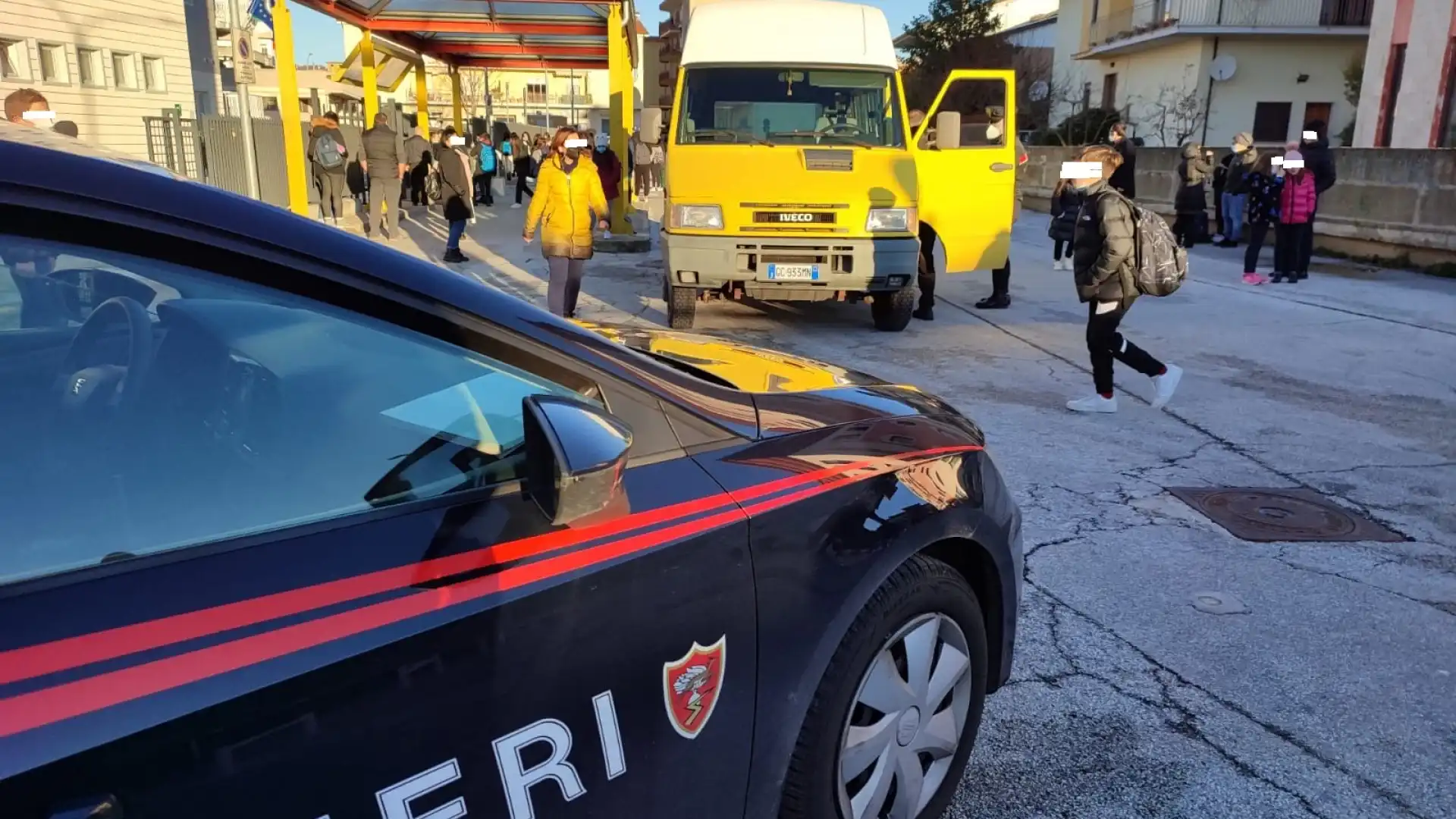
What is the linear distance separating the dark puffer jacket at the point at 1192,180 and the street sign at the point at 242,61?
12524mm

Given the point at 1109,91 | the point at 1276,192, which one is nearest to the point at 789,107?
the point at 1276,192

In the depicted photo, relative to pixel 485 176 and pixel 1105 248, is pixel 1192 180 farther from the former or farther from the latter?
pixel 485 176

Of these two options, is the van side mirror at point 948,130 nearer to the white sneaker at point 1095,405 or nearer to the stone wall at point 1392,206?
the white sneaker at point 1095,405

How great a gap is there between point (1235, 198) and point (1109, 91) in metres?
24.1

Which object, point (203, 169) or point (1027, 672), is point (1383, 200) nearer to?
point (1027, 672)

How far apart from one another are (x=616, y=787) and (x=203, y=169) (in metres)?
15.7

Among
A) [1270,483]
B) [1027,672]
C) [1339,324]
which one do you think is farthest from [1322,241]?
[1027,672]

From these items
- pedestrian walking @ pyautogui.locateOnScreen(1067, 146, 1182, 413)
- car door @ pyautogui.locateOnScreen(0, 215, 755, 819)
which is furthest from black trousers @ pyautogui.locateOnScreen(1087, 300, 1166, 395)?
car door @ pyautogui.locateOnScreen(0, 215, 755, 819)

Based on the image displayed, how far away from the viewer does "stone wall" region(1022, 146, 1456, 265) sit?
521 inches

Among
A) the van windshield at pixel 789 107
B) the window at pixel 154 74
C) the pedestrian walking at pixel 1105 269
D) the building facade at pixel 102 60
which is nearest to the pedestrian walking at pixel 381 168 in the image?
the van windshield at pixel 789 107

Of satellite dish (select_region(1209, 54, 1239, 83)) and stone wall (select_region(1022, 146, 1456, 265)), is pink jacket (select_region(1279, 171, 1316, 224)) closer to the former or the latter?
stone wall (select_region(1022, 146, 1456, 265))

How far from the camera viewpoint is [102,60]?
25.7 m

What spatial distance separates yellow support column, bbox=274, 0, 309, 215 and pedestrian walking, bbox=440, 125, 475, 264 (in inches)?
81.5

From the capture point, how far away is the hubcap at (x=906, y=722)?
7.13 ft
